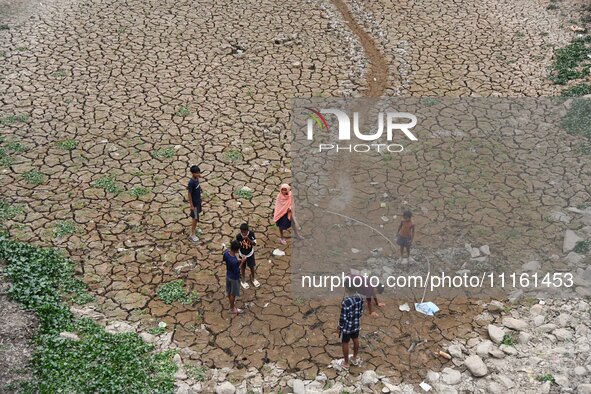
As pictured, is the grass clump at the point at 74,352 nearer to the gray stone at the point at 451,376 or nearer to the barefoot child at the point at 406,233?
the gray stone at the point at 451,376

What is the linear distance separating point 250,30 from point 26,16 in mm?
5941

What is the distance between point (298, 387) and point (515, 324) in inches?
123

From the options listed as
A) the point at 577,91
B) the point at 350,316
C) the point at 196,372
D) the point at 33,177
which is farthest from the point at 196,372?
the point at 577,91

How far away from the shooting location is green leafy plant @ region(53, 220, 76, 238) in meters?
11.0

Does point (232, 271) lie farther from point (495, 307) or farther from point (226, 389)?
→ point (495, 307)

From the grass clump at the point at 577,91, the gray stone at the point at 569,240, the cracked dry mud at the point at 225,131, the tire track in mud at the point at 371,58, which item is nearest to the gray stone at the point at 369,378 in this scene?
the cracked dry mud at the point at 225,131

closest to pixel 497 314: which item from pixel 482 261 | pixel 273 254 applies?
pixel 482 261

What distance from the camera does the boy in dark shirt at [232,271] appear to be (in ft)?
30.2

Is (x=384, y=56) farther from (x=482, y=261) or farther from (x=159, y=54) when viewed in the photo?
(x=482, y=261)

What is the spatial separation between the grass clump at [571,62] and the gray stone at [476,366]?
865 centimetres

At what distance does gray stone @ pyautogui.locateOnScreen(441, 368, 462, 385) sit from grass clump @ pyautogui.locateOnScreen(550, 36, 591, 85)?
8.86 metres

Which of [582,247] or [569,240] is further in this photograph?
[569,240]

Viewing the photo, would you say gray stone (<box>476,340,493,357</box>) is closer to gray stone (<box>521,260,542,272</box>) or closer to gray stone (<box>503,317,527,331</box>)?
gray stone (<box>503,317,527,331</box>)

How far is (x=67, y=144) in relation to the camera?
13117mm
